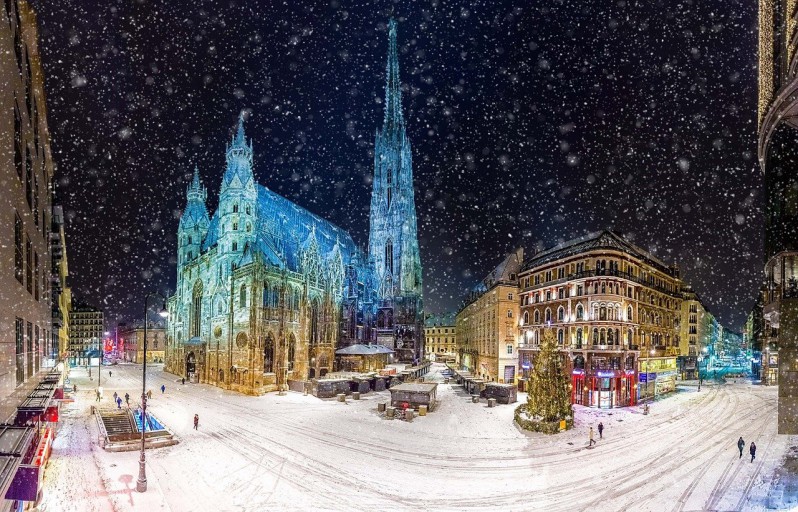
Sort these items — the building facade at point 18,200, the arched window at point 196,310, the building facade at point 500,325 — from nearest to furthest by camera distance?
the building facade at point 18,200 < the building facade at point 500,325 < the arched window at point 196,310

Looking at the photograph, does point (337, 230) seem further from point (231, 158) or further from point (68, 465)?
point (68, 465)

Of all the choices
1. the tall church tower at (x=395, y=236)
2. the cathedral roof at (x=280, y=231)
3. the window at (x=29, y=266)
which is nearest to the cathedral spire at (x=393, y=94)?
the tall church tower at (x=395, y=236)

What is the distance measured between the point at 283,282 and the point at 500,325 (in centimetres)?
2531

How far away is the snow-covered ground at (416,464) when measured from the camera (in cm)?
1970

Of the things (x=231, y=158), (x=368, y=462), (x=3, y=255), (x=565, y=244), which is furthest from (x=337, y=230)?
(x=3, y=255)

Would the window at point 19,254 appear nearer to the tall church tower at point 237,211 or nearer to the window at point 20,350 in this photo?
the window at point 20,350

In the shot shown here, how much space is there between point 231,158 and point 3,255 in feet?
176

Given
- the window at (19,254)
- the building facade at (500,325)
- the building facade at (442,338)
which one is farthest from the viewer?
the building facade at (442,338)

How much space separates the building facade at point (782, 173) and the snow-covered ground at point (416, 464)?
8.74m

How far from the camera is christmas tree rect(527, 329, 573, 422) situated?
33.5 metres

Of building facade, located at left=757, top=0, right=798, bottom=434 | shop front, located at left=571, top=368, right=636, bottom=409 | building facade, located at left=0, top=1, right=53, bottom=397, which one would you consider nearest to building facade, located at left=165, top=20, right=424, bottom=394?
shop front, located at left=571, top=368, right=636, bottom=409

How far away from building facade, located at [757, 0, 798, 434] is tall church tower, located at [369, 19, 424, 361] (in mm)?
78055

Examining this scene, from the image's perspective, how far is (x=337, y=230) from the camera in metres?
98.2

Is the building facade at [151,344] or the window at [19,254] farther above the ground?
the window at [19,254]
